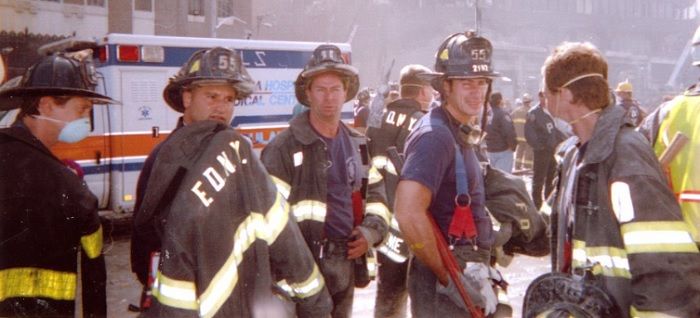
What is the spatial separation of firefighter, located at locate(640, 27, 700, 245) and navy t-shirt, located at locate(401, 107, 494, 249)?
98cm

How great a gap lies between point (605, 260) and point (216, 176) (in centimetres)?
156

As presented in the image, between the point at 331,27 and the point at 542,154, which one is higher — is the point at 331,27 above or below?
above

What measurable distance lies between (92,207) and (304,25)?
41.4 m

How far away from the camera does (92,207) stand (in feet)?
9.39

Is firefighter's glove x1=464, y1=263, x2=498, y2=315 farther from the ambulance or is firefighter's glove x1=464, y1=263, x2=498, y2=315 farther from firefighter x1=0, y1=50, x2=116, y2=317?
the ambulance

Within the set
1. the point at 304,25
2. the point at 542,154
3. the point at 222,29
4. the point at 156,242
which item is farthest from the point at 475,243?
the point at 304,25

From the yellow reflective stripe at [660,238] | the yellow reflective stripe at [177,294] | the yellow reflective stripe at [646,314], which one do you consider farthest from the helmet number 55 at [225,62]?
the yellow reflective stripe at [646,314]

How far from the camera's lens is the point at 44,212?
2.68 metres

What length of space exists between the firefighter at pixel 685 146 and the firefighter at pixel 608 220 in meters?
0.72

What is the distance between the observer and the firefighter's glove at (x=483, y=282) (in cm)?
306

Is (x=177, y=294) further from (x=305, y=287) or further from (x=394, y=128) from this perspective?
(x=394, y=128)

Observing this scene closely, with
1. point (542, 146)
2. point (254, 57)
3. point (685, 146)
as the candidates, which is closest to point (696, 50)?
point (685, 146)

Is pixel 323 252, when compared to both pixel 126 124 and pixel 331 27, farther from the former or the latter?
pixel 331 27

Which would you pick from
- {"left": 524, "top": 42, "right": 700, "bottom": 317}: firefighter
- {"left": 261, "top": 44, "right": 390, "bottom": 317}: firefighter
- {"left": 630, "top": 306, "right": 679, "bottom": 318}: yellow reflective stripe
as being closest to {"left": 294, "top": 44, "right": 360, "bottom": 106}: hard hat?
{"left": 261, "top": 44, "right": 390, "bottom": 317}: firefighter
